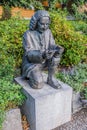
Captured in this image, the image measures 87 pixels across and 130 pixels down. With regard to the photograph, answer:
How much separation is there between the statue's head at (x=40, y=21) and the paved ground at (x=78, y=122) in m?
1.43

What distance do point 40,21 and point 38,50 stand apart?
0.39 m

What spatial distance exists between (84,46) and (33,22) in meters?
2.05

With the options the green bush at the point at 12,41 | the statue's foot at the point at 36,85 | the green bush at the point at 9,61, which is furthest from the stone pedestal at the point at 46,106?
the green bush at the point at 12,41

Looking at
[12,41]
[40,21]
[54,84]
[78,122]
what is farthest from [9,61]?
[78,122]

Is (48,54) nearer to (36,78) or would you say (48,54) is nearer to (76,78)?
(36,78)

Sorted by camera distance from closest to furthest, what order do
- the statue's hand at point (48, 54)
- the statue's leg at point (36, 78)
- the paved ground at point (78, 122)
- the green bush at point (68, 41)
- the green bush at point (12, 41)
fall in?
the statue's hand at point (48, 54) → the statue's leg at point (36, 78) → the paved ground at point (78, 122) → the green bush at point (12, 41) → the green bush at point (68, 41)

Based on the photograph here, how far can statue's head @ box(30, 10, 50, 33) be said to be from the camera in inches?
127

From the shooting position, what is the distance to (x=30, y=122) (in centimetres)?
339

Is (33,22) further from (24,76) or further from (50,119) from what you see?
(50,119)

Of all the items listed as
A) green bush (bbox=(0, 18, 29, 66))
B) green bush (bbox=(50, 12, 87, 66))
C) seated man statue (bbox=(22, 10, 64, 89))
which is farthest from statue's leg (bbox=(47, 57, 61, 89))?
green bush (bbox=(50, 12, 87, 66))

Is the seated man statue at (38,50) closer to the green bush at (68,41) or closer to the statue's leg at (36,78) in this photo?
the statue's leg at (36,78)

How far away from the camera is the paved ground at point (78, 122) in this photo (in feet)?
11.4

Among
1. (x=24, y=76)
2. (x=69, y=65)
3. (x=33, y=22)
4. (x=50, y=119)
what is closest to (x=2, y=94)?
(x=24, y=76)

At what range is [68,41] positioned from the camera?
4.98m
